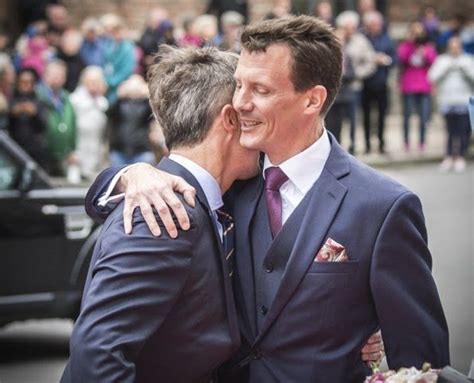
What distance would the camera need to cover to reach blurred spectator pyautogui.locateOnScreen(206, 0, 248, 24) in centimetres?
2153

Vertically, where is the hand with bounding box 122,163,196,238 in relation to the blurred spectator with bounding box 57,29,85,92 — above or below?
above

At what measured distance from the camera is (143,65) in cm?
1938

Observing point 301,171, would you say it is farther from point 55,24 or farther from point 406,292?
point 55,24

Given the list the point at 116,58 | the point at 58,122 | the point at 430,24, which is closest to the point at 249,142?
the point at 58,122

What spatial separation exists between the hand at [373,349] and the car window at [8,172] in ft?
21.5

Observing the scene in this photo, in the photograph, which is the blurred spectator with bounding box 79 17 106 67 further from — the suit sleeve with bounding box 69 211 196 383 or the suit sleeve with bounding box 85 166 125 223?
the suit sleeve with bounding box 69 211 196 383

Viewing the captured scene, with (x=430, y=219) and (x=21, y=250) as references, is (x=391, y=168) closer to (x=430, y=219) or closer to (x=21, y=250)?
(x=430, y=219)

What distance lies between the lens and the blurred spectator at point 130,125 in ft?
50.6

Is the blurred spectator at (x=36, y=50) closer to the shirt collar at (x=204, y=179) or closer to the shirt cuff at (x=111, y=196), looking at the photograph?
the shirt cuff at (x=111, y=196)

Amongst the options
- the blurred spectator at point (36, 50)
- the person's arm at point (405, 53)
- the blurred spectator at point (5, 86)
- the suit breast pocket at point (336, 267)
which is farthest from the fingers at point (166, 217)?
the person's arm at point (405, 53)

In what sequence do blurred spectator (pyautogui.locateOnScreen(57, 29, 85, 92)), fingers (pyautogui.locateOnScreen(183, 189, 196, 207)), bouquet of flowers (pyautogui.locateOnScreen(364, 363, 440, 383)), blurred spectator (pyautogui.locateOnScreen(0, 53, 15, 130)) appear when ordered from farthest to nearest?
blurred spectator (pyautogui.locateOnScreen(57, 29, 85, 92)) < blurred spectator (pyautogui.locateOnScreen(0, 53, 15, 130)) < fingers (pyautogui.locateOnScreen(183, 189, 196, 207)) < bouquet of flowers (pyautogui.locateOnScreen(364, 363, 440, 383))

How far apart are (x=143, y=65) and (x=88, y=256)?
31.4ft

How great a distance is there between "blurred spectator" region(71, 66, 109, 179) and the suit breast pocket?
12.8m

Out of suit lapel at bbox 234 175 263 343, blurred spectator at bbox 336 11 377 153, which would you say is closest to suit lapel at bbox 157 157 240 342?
suit lapel at bbox 234 175 263 343
